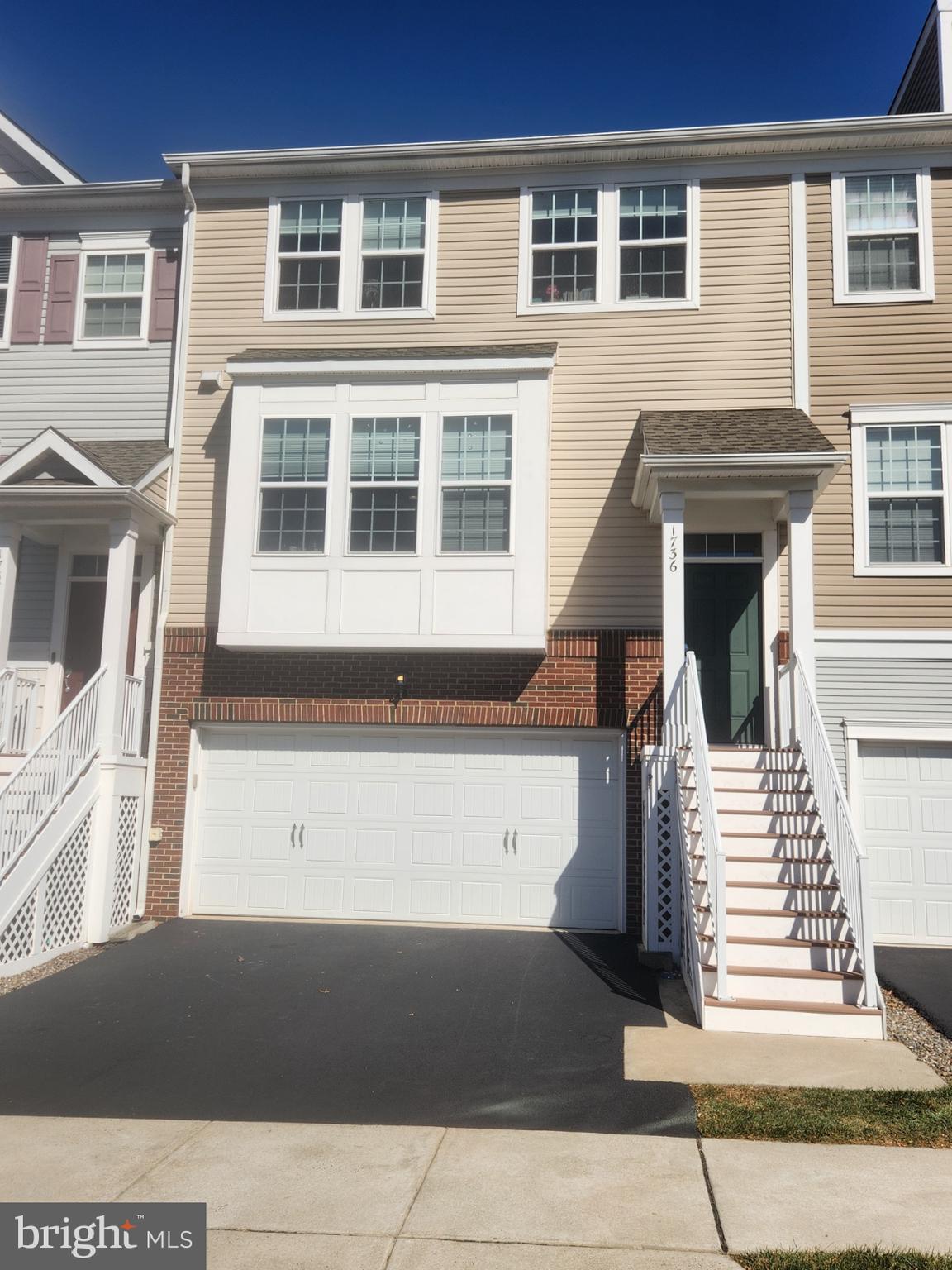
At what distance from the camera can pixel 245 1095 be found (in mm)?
6258

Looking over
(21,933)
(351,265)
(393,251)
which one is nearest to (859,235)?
(393,251)

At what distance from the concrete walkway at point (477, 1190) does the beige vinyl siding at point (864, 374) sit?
22.5 feet

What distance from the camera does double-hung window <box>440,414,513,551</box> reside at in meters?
11.1

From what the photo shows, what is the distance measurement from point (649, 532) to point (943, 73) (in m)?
6.92

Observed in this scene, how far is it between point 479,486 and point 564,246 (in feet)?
10.6

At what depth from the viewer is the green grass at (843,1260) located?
159 inches

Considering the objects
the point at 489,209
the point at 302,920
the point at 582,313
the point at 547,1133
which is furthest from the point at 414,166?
the point at 547,1133

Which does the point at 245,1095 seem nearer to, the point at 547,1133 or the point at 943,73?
the point at 547,1133

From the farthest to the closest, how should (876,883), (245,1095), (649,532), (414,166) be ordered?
(414,166)
(649,532)
(876,883)
(245,1095)

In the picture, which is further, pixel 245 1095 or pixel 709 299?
pixel 709 299

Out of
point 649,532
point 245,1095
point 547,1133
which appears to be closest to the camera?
point 547,1133

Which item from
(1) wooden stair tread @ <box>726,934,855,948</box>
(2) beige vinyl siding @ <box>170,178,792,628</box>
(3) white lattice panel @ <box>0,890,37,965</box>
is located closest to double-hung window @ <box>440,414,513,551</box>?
(2) beige vinyl siding @ <box>170,178,792,628</box>

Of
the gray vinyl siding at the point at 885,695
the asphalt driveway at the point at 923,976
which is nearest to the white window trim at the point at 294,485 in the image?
the gray vinyl siding at the point at 885,695

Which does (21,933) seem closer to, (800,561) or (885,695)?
(800,561)
